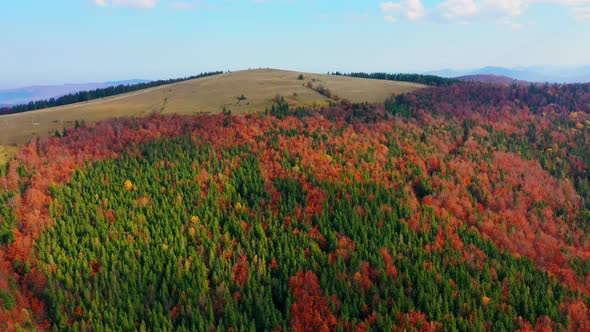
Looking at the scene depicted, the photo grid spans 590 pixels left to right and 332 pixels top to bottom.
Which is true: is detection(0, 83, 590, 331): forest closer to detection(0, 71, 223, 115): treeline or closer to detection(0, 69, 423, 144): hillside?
detection(0, 69, 423, 144): hillside

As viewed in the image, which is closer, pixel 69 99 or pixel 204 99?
pixel 204 99

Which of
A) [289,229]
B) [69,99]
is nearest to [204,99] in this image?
[69,99]

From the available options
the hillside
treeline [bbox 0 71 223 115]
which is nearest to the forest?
the hillside

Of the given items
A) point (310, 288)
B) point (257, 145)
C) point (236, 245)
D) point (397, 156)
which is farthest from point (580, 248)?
point (257, 145)

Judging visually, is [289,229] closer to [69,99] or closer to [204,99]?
[204,99]

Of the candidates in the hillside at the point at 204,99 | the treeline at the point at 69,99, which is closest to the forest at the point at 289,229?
the hillside at the point at 204,99

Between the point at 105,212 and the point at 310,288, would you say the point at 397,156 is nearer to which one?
the point at 310,288

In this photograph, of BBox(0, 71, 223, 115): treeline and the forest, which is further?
BBox(0, 71, 223, 115): treeline
